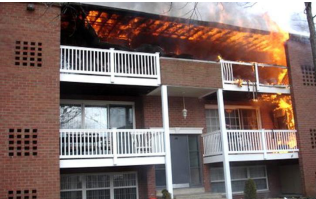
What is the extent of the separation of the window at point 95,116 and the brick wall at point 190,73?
7.59 feet

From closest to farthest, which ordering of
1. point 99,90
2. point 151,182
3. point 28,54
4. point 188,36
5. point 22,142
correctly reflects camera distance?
point 22,142
point 28,54
point 99,90
point 151,182
point 188,36

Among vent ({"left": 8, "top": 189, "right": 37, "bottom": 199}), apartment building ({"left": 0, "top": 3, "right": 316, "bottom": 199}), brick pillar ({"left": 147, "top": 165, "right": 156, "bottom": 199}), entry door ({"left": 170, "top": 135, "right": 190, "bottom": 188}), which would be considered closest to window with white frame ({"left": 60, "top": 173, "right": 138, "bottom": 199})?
apartment building ({"left": 0, "top": 3, "right": 316, "bottom": 199})

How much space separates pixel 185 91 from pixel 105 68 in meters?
3.59

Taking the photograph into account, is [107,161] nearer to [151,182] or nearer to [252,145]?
[151,182]

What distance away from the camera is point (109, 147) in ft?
40.1

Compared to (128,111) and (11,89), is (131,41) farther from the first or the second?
(11,89)

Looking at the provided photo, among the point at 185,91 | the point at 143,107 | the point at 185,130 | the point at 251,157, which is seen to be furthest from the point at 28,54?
the point at 251,157

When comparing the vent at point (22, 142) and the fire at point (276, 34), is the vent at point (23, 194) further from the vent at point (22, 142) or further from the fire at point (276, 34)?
the fire at point (276, 34)

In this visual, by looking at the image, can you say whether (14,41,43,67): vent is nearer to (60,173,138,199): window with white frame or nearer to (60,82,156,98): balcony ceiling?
(60,82,156,98): balcony ceiling

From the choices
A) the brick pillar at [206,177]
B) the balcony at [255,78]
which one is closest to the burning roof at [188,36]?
the balcony at [255,78]

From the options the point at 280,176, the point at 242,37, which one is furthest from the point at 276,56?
the point at 280,176

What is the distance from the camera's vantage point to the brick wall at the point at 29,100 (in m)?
10.4

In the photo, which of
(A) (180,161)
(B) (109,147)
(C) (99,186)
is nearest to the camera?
(B) (109,147)

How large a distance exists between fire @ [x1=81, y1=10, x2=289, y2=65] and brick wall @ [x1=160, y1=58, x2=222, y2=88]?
1723mm
